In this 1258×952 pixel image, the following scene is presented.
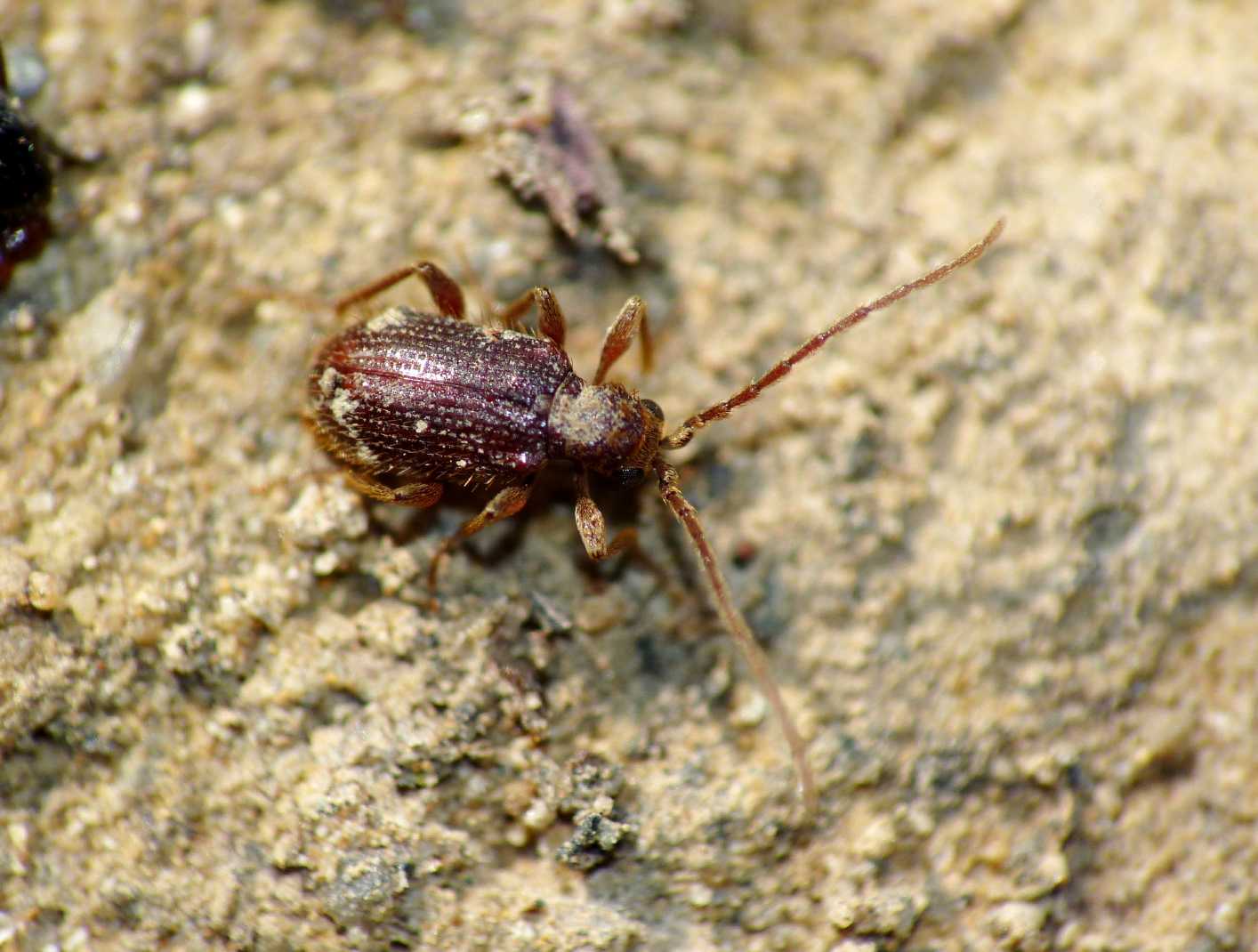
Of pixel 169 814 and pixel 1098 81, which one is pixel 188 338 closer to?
pixel 169 814

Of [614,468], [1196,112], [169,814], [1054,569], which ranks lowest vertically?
[169,814]

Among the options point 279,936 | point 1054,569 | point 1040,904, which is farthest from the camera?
point 1054,569

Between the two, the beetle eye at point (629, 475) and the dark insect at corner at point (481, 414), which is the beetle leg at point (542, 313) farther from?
the beetle eye at point (629, 475)

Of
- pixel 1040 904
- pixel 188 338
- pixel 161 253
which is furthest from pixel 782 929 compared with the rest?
pixel 161 253

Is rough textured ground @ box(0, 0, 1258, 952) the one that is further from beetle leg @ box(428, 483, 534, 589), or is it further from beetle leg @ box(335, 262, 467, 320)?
beetle leg @ box(335, 262, 467, 320)

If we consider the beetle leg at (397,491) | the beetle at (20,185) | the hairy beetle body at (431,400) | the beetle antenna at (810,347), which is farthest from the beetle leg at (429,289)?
the beetle at (20,185)

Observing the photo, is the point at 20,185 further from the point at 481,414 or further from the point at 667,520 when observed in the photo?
the point at 667,520

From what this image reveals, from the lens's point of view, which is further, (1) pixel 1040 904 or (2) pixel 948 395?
(2) pixel 948 395
